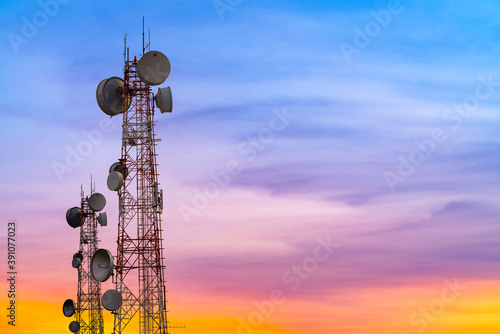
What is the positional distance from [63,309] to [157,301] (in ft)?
71.9

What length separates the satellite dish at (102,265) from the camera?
160 feet

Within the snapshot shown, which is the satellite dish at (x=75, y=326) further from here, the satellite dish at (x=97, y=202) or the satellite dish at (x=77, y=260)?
the satellite dish at (x=97, y=202)

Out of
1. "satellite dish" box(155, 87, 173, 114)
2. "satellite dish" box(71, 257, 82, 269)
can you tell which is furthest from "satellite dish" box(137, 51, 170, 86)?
"satellite dish" box(71, 257, 82, 269)

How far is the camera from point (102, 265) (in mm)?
48906

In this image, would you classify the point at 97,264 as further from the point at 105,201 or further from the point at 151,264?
the point at 105,201

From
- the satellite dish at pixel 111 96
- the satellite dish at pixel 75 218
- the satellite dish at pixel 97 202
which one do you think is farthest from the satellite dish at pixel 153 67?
the satellite dish at pixel 75 218

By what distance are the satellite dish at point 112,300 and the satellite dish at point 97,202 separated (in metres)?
11.3

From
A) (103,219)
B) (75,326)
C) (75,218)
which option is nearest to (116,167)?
(103,219)

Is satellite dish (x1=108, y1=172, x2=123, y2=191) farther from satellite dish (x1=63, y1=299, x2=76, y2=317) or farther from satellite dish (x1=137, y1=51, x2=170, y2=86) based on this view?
satellite dish (x1=63, y1=299, x2=76, y2=317)

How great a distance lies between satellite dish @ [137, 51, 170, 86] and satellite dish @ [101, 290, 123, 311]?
14.6 m

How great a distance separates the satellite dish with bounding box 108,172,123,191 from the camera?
50062 millimetres

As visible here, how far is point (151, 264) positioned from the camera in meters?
50.7

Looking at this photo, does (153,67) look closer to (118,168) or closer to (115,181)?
(118,168)

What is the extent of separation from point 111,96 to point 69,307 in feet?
84.2
